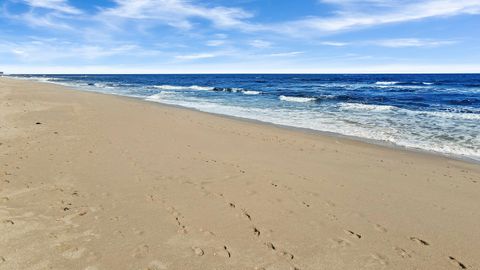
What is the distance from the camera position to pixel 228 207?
18.3 ft

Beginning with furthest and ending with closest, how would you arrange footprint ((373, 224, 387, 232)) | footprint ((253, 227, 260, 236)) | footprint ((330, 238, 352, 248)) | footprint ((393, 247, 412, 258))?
footprint ((373, 224, 387, 232)), footprint ((253, 227, 260, 236)), footprint ((330, 238, 352, 248)), footprint ((393, 247, 412, 258))

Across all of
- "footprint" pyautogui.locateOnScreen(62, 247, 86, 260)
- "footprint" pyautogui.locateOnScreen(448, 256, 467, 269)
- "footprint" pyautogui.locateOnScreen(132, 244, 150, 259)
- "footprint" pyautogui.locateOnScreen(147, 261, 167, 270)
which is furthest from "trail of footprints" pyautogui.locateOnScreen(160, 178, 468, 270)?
"footprint" pyautogui.locateOnScreen(62, 247, 86, 260)

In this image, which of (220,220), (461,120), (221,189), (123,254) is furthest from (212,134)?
(461,120)

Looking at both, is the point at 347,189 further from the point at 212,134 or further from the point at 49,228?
the point at 212,134

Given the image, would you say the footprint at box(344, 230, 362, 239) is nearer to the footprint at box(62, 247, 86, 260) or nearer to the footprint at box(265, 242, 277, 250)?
the footprint at box(265, 242, 277, 250)

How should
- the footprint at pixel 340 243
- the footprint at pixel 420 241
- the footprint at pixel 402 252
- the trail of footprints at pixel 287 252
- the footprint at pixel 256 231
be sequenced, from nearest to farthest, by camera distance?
the trail of footprints at pixel 287 252
the footprint at pixel 402 252
the footprint at pixel 340 243
the footprint at pixel 420 241
the footprint at pixel 256 231

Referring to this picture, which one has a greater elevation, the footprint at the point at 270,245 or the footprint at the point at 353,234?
the footprint at the point at 270,245

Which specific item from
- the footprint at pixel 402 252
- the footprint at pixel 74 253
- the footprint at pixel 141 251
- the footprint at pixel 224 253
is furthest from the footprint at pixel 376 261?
the footprint at pixel 74 253

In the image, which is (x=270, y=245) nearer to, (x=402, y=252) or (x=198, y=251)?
(x=198, y=251)

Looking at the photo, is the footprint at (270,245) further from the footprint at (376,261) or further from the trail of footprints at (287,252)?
the footprint at (376,261)

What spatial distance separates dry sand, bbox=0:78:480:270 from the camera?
4117 millimetres

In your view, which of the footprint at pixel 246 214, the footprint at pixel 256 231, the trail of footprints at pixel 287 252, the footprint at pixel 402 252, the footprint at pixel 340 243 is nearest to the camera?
the trail of footprints at pixel 287 252

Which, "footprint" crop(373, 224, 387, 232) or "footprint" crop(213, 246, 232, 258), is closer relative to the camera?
"footprint" crop(213, 246, 232, 258)

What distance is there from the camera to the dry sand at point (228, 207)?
4.12 m
